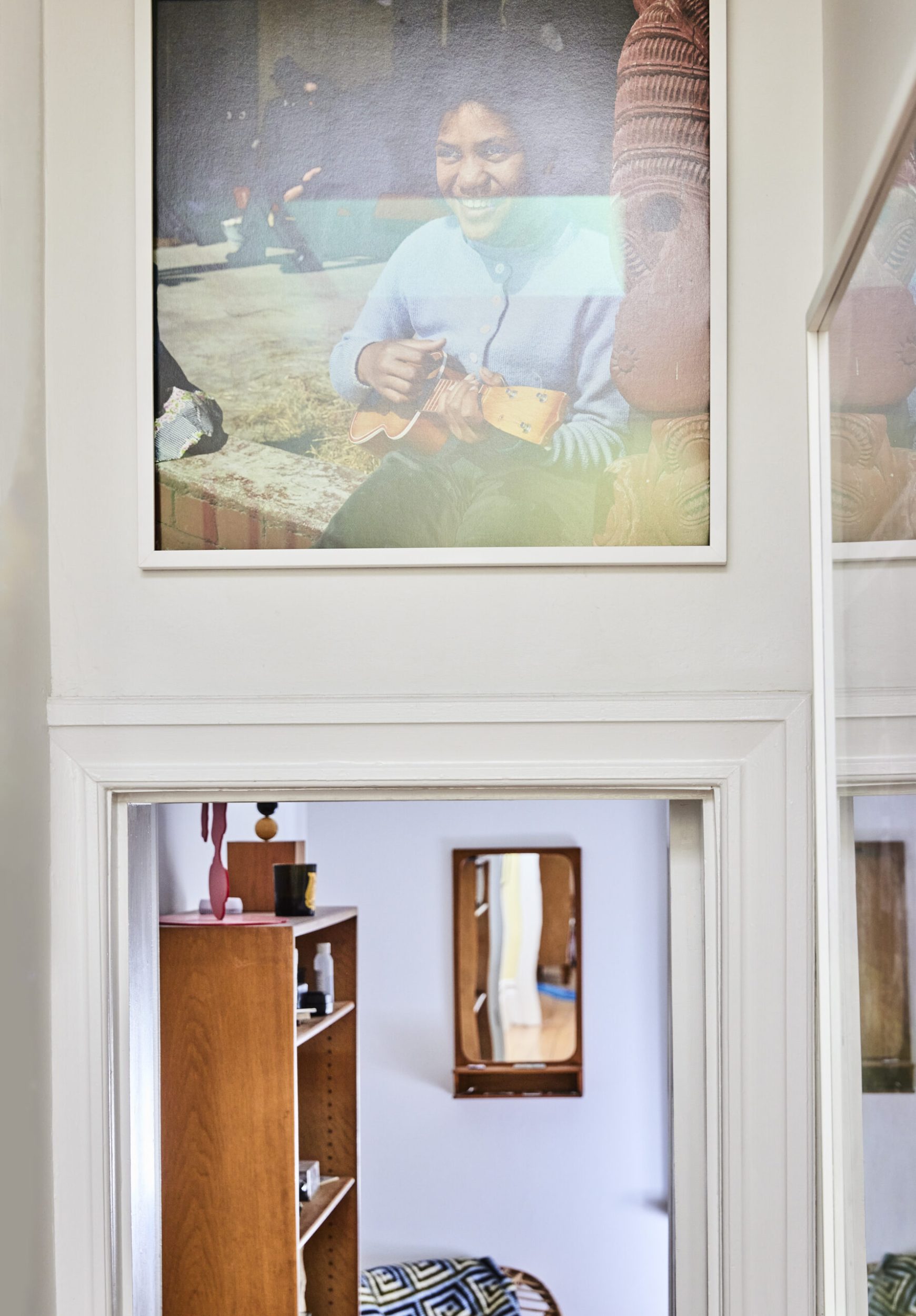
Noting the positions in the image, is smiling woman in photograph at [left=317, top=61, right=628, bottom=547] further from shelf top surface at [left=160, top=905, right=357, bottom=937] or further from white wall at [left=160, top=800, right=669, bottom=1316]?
white wall at [left=160, top=800, right=669, bottom=1316]

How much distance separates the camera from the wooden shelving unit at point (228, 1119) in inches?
105

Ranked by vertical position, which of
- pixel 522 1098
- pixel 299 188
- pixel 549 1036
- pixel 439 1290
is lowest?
pixel 439 1290

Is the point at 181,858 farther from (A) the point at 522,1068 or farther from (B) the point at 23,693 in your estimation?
(A) the point at 522,1068

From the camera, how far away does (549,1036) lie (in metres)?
4.48

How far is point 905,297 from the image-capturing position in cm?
99

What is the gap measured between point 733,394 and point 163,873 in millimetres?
1783

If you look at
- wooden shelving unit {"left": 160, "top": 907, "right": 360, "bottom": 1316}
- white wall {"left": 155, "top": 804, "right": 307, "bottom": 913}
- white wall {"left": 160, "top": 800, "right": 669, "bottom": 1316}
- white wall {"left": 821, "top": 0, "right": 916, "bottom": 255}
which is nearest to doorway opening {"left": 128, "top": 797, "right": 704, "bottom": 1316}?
white wall {"left": 160, "top": 800, "right": 669, "bottom": 1316}

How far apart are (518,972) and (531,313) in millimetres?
3319

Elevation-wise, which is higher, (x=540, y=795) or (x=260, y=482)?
(x=260, y=482)

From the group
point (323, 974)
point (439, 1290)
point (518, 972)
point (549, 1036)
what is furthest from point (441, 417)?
point (439, 1290)

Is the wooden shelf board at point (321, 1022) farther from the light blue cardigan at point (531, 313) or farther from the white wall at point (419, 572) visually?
the light blue cardigan at point (531, 313)

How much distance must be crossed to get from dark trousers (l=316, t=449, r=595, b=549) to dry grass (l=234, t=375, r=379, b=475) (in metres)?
0.04

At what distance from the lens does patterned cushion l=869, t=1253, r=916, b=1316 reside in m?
0.98

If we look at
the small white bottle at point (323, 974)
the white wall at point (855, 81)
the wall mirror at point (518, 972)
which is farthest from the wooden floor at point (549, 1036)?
the white wall at point (855, 81)
